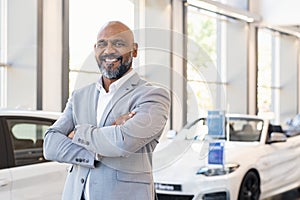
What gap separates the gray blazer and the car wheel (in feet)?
11.3

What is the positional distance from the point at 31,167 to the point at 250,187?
8.88 ft

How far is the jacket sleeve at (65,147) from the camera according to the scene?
214cm

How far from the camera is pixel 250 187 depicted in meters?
5.63

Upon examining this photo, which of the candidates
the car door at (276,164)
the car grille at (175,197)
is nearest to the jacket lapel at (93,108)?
the car grille at (175,197)

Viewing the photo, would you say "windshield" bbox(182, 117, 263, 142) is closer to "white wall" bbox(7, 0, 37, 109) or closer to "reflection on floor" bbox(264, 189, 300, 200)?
"reflection on floor" bbox(264, 189, 300, 200)

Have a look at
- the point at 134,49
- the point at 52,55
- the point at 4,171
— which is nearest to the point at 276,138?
the point at 52,55

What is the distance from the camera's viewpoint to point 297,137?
278 inches

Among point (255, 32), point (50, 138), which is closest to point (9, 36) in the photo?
point (50, 138)

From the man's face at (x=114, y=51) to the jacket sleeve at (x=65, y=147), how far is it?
8.7 inches

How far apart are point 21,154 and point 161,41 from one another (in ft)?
5.01

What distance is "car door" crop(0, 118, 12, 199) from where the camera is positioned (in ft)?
11.0

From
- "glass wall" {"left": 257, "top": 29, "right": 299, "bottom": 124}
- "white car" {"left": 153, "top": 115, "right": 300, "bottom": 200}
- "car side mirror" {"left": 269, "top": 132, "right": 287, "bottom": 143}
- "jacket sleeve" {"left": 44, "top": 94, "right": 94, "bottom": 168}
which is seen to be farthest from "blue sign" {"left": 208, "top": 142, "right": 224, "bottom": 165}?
"glass wall" {"left": 257, "top": 29, "right": 299, "bottom": 124}

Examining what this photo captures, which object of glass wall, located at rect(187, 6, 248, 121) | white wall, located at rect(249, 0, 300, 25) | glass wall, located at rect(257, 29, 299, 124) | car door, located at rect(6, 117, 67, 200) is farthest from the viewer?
glass wall, located at rect(257, 29, 299, 124)

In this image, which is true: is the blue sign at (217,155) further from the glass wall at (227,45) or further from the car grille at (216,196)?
the glass wall at (227,45)
